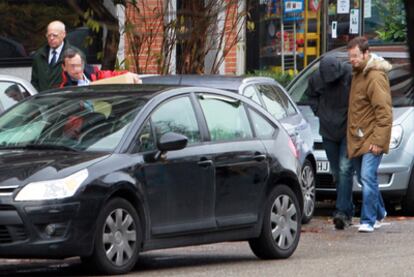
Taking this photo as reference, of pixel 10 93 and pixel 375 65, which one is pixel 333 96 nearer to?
pixel 375 65

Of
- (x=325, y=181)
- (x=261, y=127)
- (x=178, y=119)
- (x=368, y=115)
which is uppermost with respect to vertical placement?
(x=178, y=119)

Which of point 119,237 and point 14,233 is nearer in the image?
point 14,233

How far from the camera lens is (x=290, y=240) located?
11008 millimetres

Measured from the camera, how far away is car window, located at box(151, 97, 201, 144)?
33.2ft

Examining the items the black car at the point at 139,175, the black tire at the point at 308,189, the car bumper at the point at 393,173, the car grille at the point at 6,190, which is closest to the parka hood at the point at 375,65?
the black tire at the point at 308,189

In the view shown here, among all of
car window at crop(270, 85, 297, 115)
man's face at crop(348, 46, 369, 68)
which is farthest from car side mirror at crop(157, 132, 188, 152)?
car window at crop(270, 85, 297, 115)

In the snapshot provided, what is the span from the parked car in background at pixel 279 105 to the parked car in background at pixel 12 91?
60.4 inches

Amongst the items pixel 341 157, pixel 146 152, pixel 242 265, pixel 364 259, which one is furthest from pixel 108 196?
pixel 341 157

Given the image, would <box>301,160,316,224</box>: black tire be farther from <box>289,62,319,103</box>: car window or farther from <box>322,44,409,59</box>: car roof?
<box>289,62,319,103</box>: car window

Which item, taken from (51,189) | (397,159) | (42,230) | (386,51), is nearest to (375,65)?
(397,159)

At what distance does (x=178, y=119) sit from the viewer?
10336mm

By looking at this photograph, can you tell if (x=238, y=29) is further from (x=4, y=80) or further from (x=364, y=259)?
(x=364, y=259)

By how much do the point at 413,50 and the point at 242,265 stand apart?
7.14 m

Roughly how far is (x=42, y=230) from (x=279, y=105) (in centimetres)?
566
